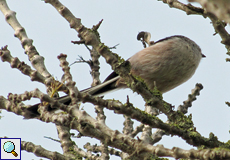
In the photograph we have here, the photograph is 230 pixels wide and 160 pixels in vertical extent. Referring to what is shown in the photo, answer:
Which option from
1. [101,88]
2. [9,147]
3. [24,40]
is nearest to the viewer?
[24,40]

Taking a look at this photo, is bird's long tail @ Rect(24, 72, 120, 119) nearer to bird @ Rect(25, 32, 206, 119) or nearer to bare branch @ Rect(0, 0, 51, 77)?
bird @ Rect(25, 32, 206, 119)

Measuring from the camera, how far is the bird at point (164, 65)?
461 centimetres

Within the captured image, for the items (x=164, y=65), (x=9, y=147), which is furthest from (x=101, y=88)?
(x=9, y=147)

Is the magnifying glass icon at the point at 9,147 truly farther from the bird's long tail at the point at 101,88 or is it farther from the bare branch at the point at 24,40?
→ the bare branch at the point at 24,40

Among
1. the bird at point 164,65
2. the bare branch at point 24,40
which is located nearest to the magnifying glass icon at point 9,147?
the bare branch at point 24,40

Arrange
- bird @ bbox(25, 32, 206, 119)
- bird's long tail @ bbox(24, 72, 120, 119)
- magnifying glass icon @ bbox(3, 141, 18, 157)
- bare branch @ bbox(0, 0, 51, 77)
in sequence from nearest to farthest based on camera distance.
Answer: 1. bare branch @ bbox(0, 0, 51, 77)
2. magnifying glass icon @ bbox(3, 141, 18, 157)
3. bird's long tail @ bbox(24, 72, 120, 119)
4. bird @ bbox(25, 32, 206, 119)

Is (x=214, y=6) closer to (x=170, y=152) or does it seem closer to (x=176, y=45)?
Result: (x=170, y=152)

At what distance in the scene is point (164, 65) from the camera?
4.62 metres

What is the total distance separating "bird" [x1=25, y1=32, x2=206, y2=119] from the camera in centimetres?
461

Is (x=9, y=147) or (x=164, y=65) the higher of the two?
(x=164, y=65)

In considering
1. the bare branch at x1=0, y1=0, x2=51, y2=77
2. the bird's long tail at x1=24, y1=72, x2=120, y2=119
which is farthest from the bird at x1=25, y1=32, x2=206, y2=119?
the bare branch at x1=0, y1=0, x2=51, y2=77

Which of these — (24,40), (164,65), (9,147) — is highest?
(164,65)

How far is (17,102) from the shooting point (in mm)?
2588

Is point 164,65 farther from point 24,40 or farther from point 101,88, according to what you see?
point 24,40
